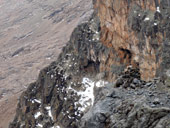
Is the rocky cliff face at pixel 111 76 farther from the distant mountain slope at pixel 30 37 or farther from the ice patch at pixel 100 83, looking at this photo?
the distant mountain slope at pixel 30 37

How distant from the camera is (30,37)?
152 m

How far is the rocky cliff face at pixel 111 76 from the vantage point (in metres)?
10.9

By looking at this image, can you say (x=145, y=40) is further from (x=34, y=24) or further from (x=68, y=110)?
(x=34, y=24)

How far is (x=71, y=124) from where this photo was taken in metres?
39.7

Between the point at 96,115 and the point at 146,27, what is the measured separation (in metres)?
17.8

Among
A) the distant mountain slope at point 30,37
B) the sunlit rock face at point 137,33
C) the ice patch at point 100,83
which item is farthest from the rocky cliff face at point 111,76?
the distant mountain slope at point 30,37

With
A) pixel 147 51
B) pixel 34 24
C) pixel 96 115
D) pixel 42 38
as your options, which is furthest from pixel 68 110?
pixel 34 24

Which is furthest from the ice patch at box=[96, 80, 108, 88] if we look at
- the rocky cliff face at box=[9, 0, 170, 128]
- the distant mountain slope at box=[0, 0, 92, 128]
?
the distant mountain slope at box=[0, 0, 92, 128]

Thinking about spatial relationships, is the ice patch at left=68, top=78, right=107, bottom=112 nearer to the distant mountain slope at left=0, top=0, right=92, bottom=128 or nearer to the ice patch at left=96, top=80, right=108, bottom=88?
the ice patch at left=96, top=80, right=108, bottom=88

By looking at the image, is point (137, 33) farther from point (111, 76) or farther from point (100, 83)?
point (100, 83)

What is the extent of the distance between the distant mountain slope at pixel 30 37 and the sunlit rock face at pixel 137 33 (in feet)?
156

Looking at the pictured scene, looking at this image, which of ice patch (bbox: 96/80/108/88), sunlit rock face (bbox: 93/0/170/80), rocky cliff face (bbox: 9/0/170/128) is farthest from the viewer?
ice patch (bbox: 96/80/108/88)

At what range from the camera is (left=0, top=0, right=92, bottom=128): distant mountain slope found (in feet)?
356

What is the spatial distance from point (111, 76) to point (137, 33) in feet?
32.5
